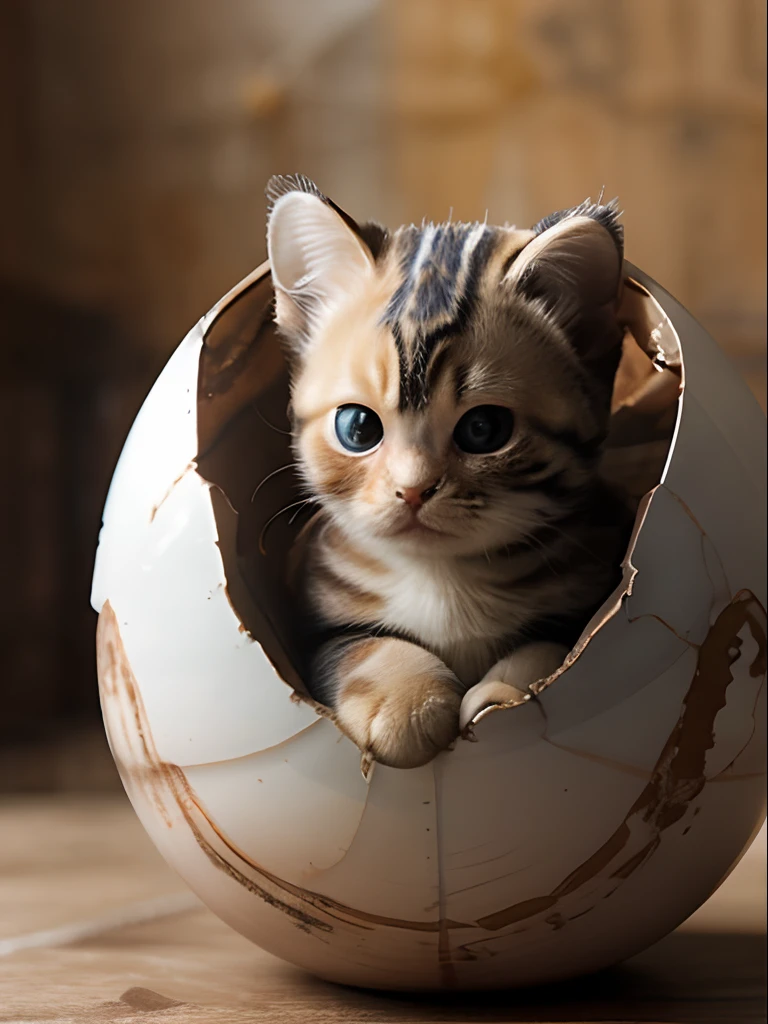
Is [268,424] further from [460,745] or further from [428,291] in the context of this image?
[460,745]

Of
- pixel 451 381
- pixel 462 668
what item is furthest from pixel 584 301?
pixel 462 668

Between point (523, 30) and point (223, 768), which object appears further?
point (523, 30)

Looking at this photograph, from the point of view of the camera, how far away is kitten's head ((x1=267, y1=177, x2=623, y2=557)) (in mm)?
657

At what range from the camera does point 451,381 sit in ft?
2.15

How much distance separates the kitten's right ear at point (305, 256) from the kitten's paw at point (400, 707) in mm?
220

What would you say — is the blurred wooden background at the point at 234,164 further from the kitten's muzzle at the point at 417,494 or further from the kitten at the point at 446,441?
the kitten's muzzle at the point at 417,494

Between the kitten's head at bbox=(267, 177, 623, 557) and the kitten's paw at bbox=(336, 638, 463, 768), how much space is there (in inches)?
3.0

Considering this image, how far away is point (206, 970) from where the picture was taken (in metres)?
0.79

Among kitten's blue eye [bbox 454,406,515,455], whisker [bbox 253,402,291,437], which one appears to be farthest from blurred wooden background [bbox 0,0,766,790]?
kitten's blue eye [bbox 454,406,515,455]

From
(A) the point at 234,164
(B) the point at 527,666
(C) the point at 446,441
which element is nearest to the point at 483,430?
(C) the point at 446,441

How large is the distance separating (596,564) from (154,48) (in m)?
1.21

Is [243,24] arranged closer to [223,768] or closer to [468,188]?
[468,188]

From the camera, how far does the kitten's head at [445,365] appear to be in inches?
25.9

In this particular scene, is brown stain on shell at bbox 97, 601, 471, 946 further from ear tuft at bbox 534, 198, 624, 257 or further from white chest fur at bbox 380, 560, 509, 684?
ear tuft at bbox 534, 198, 624, 257
